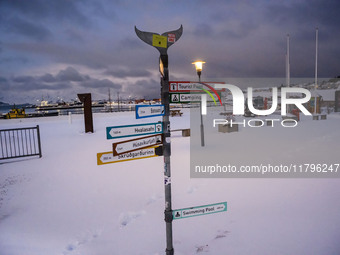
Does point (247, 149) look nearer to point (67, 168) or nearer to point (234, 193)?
point (234, 193)

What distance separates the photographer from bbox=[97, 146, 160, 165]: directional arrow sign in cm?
237

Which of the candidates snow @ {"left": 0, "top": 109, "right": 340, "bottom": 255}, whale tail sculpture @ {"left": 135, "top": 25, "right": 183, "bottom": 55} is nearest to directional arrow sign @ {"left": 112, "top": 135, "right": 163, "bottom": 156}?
whale tail sculpture @ {"left": 135, "top": 25, "right": 183, "bottom": 55}

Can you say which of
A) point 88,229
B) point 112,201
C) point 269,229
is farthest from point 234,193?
point 88,229

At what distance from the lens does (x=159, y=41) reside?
2393 mm

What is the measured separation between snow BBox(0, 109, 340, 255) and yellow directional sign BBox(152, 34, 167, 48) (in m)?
2.75

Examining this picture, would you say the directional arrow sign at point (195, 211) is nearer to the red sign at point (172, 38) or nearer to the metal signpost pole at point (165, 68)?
the metal signpost pole at point (165, 68)

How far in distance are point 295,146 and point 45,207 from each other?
9160 mm

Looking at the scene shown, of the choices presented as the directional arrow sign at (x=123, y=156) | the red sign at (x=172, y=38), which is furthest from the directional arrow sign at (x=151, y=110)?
the red sign at (x=172, y=38)

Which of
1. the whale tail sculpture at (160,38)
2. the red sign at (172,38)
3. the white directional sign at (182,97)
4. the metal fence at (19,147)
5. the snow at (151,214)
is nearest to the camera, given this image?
the whale tail sculpture at (160,38)

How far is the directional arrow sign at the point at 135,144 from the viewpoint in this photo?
2387 mm

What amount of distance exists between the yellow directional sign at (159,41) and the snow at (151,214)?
2.75m

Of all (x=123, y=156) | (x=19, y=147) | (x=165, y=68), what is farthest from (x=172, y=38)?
(x=19, y=147)

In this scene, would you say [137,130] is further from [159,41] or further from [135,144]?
[159,41]

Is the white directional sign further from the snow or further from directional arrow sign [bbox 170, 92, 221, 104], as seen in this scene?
the snow
